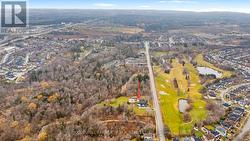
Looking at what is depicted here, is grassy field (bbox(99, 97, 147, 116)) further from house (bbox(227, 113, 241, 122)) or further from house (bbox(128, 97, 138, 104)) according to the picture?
house (bbox(227, 113, 241, 122))

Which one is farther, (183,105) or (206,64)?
(206,64)

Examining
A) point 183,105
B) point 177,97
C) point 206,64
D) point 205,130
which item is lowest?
point 205,130

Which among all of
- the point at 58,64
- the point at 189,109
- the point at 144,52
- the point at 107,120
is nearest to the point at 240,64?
the point at 144,52

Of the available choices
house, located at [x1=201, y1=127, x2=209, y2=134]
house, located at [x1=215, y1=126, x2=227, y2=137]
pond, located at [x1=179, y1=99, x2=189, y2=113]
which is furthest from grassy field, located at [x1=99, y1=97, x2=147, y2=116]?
house, located at [x1=215, y1=126, x2=227, y2=137]

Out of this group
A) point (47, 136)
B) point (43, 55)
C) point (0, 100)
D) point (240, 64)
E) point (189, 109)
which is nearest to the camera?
point (47, 136)

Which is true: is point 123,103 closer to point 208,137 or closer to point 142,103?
point 142,103

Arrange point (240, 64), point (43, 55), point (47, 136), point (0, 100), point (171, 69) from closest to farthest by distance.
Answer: point (47, 136), point (0, 100), point (171, 69), point (240, 64), point (43, 55)

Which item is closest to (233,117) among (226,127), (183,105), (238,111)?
(238,111)

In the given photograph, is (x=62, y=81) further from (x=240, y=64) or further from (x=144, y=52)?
(x=240, y=64)
